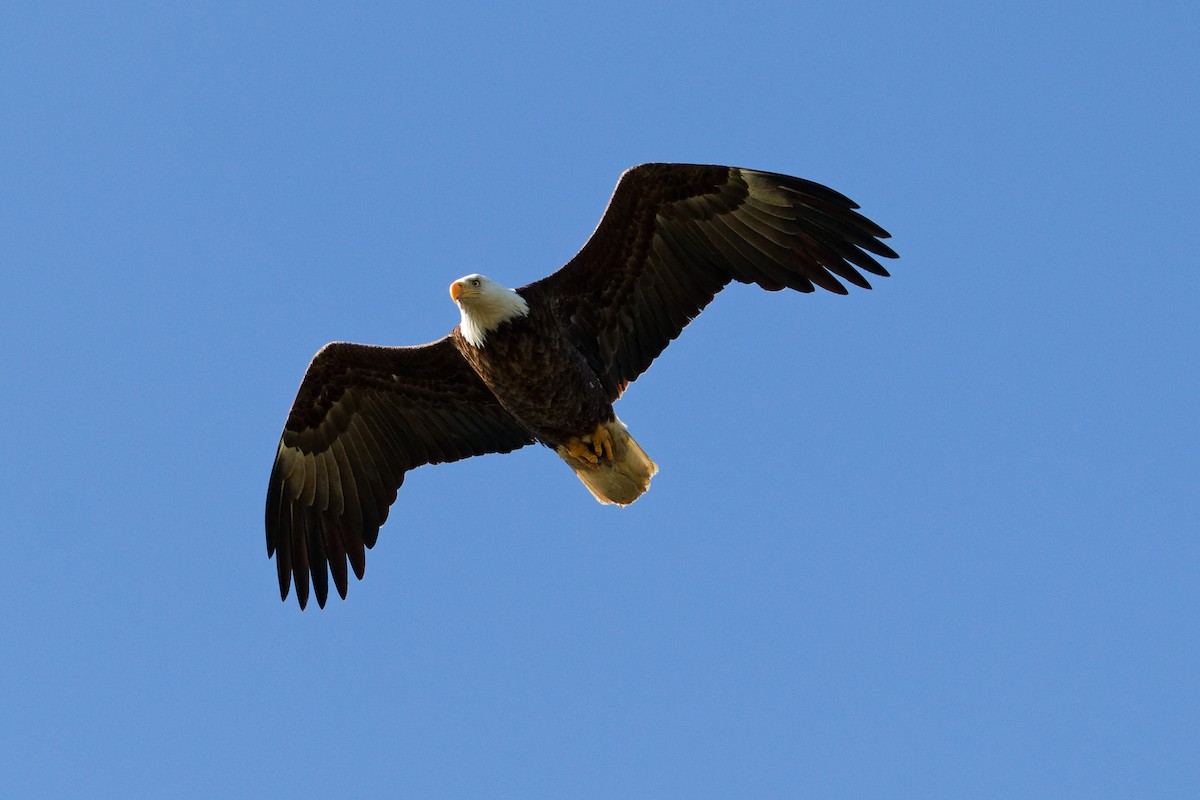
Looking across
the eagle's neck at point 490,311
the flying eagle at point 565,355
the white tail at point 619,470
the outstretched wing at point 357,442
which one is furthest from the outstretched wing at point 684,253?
the outstretched wing at point 357,442

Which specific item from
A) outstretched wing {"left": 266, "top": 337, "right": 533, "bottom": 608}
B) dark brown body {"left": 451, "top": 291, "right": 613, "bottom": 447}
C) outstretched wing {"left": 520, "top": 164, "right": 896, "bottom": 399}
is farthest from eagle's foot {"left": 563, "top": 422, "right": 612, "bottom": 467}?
outstretched wing {"left": 266, "top": 337, "right": 533, "bottom": 608}

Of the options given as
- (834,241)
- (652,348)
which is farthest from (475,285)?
(834,241)

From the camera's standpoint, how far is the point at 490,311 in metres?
11.4

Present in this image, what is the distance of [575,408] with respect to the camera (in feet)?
38.4

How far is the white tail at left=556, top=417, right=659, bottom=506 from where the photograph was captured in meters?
12.2

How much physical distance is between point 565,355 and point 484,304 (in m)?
0.77

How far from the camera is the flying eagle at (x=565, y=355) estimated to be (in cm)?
1154

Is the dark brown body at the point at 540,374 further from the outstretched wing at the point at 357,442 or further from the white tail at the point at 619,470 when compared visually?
the outstretched wing at the point at 357,442

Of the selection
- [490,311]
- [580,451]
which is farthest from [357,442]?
[490,311]

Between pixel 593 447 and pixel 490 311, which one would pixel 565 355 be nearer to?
pixel 490 311

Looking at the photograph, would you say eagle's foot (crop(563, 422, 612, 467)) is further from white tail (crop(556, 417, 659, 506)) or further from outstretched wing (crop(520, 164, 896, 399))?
outstretched wing (crop(520, 164, 896, 399))

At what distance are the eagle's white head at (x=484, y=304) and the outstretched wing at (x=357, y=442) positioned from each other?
1.05 meters

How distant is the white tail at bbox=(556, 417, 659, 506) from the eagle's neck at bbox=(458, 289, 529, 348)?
1311 mm

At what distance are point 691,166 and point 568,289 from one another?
1.39 metres
